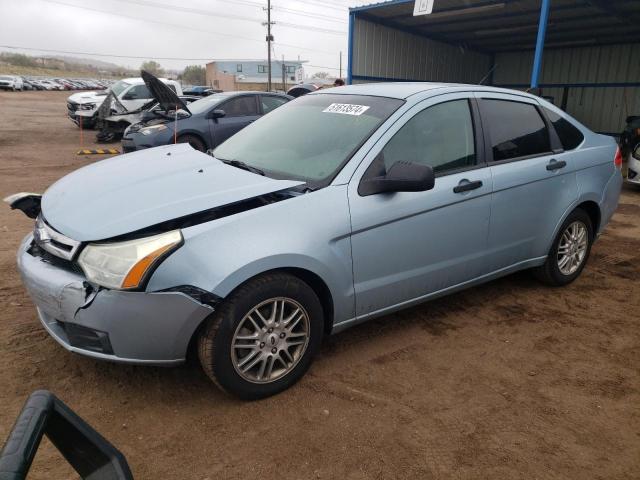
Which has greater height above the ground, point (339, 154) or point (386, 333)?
point (339, 154)

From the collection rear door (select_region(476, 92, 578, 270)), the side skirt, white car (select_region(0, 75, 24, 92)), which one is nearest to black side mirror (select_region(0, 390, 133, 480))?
the side skirt

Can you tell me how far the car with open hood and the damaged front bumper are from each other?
6697 millimetres

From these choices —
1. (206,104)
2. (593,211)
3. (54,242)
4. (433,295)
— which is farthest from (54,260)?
(206,104)

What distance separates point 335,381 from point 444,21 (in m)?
14.7

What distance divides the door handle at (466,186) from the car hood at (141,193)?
1.11 metres

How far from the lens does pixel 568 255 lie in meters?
4.26

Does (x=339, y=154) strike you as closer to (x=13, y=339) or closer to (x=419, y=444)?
(x=419, y=444)

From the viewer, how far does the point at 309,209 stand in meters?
2.69

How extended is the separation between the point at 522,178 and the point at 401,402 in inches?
74.8

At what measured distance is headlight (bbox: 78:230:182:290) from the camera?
2.29 m

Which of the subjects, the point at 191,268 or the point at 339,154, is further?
the point at 339,154

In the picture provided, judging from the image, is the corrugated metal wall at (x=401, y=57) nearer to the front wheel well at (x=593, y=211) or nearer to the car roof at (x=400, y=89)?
the front wheel well at (x=593, y=211)

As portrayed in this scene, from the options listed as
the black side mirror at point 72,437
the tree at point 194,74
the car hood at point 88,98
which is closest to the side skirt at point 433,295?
the black side mirror at point 72,437

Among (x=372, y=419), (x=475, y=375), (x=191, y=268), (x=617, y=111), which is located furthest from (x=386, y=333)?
(x=617, y=111)
